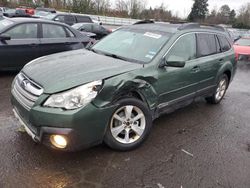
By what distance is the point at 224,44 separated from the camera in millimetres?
5340

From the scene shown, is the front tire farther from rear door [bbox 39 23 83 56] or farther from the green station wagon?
rear door [bbox 39 23 83 56]

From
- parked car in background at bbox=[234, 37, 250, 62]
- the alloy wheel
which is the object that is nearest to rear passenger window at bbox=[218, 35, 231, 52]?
the alloy wheel

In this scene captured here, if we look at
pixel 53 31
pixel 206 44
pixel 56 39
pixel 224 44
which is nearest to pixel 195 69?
pixel 206 44

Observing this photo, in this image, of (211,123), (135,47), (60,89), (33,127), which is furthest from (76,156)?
(211,123)

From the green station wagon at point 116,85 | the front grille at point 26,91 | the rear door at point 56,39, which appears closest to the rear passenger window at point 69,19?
the rear door at point 56,39

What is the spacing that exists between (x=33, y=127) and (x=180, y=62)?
2.16 metres

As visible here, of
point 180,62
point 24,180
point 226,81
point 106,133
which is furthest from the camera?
point 226,81

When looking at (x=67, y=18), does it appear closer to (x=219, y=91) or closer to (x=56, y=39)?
(x=56, y=39)

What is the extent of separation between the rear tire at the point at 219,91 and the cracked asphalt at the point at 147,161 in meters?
1.16

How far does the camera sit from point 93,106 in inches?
111

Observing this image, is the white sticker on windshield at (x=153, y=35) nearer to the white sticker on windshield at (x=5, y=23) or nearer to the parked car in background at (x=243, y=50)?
the white sticker on windshield at (x=5, y=23)

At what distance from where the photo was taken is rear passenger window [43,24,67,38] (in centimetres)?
675

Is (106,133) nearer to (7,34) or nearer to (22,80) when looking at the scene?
(22,80)

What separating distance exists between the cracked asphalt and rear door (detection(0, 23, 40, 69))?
2113mm
